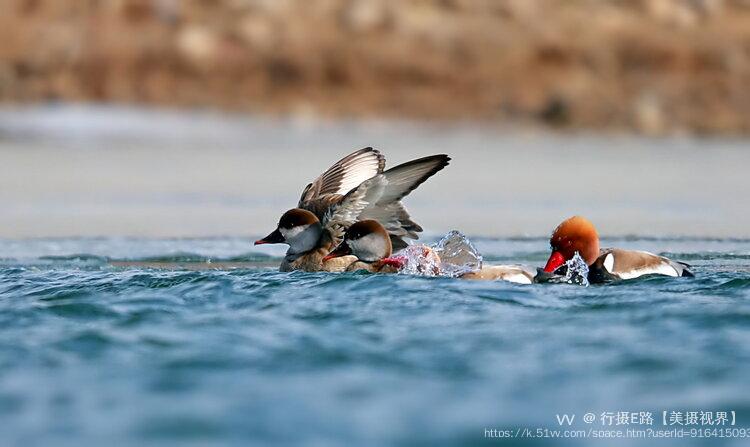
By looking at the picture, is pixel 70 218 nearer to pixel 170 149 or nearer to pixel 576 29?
pixel 170 149

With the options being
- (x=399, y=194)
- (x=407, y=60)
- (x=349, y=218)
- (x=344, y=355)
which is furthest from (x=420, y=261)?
(x=407, y=60)

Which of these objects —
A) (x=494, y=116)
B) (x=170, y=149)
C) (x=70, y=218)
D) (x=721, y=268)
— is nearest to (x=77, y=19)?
(x=170, y=149)

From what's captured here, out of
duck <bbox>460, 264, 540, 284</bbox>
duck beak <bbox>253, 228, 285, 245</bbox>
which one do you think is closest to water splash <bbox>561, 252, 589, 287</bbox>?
duck <bbox>460, 264, 540, 284</bbox>

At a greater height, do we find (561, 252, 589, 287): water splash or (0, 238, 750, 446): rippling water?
(561, 252, 589, 287): water splash

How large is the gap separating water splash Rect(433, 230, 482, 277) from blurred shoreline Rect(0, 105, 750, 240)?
8.38 ft

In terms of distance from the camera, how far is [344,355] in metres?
6.39

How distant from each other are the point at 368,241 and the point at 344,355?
277 centimetres

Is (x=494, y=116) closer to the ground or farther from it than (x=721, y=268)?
farther from it

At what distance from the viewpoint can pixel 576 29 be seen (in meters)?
23.7

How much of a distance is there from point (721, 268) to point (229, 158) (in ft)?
33.0

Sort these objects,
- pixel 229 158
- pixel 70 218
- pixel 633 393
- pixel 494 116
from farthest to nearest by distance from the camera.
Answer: pixel 494 116, pixel 229 158, pixel 70 218, pixel 633 393

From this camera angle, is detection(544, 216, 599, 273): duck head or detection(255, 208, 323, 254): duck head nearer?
detection(544, 216, 599, 273): duck head

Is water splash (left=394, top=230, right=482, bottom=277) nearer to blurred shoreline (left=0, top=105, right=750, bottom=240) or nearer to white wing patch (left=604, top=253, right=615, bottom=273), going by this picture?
white wing patch (left=604, top=253, right=615, bottom=273)

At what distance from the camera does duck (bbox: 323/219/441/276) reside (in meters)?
9.02
